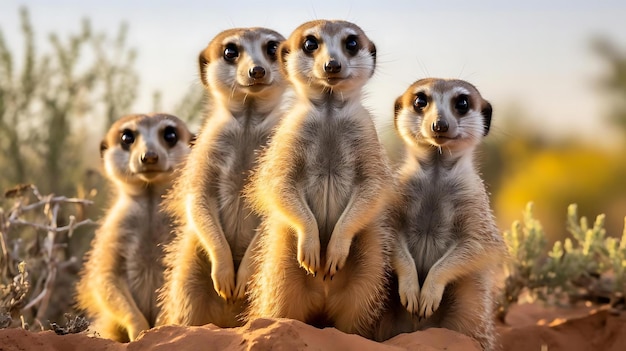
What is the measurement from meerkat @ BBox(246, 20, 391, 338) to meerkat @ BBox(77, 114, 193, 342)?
1165 millimetres

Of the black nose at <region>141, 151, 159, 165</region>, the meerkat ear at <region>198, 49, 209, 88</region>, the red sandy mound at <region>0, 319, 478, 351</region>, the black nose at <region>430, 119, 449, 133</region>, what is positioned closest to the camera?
the red sandy mound at <region>0, 319, 478, 351</region>

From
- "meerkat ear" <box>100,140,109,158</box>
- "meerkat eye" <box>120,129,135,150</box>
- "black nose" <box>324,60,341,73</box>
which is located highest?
"black nose" <box>324,60,341,73</box>

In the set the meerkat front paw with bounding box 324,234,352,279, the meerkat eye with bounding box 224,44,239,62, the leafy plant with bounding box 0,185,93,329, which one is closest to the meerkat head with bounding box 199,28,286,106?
the meerkat eye with bounding box 224,44,239,62

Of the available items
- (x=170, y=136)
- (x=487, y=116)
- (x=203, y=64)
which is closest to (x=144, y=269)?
(x=170, y=136)

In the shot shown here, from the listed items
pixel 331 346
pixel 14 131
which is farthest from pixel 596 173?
pixel 331 346

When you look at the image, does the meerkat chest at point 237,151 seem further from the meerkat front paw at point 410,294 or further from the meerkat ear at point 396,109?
the meerkat front paw at point 410,294

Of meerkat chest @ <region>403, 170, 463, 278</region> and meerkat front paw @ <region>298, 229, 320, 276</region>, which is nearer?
meerkat front paw @ <region>298, 229, 320, 276</region>

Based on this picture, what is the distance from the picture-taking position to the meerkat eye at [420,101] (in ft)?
15.3

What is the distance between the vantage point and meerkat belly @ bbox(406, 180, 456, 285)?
4535 millimetres

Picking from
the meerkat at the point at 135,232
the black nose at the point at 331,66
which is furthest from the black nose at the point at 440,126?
the meerkat at the point at 135,232

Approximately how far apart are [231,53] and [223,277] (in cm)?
124

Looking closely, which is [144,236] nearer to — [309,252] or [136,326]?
[136,326]

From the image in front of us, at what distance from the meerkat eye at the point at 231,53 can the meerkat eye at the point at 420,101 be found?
1023mm

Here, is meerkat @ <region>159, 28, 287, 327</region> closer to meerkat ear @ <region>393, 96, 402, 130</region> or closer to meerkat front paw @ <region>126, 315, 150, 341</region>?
meerkat front paw @ <region>126, 315, 150, 341</region>
